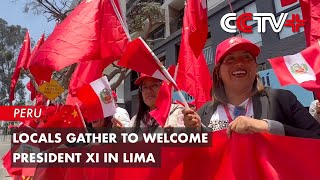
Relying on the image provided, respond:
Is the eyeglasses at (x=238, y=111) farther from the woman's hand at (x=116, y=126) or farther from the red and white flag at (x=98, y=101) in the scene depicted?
the red and white flag at (x=98, y=101)

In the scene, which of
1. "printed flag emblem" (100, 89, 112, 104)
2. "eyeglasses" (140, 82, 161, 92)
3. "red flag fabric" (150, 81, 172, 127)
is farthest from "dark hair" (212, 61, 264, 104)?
"printed flag emblem" (100, 89, 112, 104)

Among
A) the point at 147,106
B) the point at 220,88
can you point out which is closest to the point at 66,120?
the point at 147,106

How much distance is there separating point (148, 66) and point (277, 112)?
0.76 meters

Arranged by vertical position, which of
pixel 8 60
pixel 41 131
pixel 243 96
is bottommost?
pixel 41 131

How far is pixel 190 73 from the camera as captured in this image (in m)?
3.80

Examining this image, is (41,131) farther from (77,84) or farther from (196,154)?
(196,154)

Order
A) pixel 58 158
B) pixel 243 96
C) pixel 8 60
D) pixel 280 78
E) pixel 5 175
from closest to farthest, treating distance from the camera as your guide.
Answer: pixel 243 96 → pixel 280 78 → pixel 58 158 → pixel 5 175 → pixel 8 60

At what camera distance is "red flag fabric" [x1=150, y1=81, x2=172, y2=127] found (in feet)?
7.29

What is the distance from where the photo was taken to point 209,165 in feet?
5.99

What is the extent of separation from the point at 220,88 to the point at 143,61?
48 centimetres

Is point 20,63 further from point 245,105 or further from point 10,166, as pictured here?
point 245,105

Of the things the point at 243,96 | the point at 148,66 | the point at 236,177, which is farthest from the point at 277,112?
the point at 148,66

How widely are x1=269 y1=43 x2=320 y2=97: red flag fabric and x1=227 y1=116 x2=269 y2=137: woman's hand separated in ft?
1.70

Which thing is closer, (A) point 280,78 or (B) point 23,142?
(A) point 280,78
